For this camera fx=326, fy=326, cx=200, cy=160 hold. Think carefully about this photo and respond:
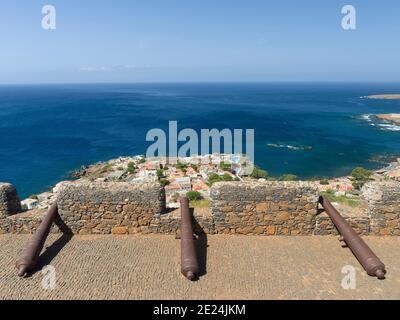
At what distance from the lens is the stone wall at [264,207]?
846cm

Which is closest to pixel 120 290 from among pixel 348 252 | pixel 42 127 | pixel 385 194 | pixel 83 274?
pixel 83 274

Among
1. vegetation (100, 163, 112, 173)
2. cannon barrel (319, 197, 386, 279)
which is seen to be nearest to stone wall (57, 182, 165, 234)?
cannon barrel (319, 197, 386, 279)

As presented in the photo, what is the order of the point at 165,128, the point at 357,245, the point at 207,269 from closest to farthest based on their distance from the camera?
the point at 207,269 → the point at 357,245 → the point at 165,128

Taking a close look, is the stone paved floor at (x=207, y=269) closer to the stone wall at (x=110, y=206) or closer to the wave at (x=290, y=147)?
the stone wall at (x=110, y=206)

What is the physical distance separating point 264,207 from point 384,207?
3.16m

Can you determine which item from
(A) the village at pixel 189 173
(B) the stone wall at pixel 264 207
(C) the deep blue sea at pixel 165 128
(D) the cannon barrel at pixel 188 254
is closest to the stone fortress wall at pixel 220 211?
(B) the stone wall at pixel 264 207

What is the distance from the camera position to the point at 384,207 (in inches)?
338

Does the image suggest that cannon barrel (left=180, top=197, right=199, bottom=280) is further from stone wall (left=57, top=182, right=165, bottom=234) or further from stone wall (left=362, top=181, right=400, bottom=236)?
stone wall (left=362, top=181, right=400, bottom=236)

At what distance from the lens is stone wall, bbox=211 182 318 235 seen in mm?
8461

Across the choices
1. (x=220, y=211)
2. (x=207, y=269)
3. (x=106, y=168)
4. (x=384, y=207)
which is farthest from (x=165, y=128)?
(x=207, y=269)

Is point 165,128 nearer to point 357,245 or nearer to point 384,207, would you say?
point 384,207

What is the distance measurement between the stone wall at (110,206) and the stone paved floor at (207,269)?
312 millimetres

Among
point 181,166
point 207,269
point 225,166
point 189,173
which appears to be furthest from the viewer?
point 181,166
